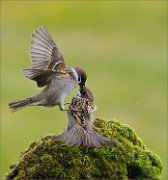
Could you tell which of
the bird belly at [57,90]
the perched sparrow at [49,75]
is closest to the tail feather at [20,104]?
the perched sparrow at [49,75]

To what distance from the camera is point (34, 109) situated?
16859 millimetres

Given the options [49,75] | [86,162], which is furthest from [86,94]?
[86,162]

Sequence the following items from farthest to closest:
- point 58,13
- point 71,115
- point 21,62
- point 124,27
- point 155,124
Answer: point 58,13 < point 124,27 < point 21,62 < point 155,124 < point 71,115

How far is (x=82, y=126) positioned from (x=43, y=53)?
1.41 m

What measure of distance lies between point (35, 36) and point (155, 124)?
8.15m

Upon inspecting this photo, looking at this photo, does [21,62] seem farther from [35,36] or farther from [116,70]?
[35,36]

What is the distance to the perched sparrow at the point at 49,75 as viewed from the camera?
7838mm


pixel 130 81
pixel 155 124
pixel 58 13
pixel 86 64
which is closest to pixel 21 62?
pixel 86 64

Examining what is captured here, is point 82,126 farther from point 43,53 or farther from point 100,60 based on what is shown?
point 100,60

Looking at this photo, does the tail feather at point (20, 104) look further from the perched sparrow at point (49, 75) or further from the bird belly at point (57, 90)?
the bird belly at point (57, 90)

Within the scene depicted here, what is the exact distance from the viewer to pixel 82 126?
24.2ft

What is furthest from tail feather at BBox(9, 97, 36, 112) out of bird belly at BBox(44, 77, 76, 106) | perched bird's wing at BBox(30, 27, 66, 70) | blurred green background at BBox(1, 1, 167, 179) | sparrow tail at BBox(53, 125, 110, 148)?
blurred green background at BBox(1, 1, 167, 179)

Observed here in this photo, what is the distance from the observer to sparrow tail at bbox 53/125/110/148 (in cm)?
690

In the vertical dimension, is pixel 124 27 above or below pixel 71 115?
above
